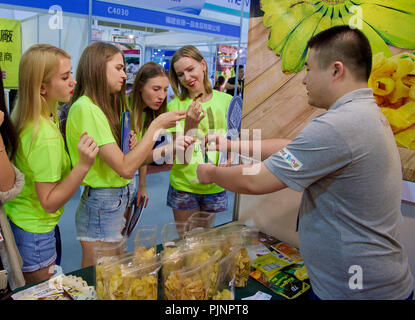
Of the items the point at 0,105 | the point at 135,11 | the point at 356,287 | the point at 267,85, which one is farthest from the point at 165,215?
the point at 356,287

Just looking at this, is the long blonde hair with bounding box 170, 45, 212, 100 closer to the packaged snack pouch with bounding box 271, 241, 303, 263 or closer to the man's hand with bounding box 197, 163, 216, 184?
the man's hand with bounding box 197, 163, 216, 184

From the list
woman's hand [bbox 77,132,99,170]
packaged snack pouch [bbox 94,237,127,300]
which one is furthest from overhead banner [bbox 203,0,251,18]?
packaged snack pouch [bbox 94,237,127,300]

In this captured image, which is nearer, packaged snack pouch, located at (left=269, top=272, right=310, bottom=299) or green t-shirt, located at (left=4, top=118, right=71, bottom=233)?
packaged snack pouch, located at (left=269, top=272, right=310, bottom=299)

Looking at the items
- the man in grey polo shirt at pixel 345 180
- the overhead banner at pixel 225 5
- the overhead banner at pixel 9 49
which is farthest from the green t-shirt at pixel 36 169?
the overhead banner at pixel 225 5

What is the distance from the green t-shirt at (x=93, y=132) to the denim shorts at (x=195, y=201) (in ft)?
1.56

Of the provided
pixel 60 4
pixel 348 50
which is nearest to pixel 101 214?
pixel 348 50

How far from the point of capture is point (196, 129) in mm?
1977

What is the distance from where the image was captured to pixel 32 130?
4.58 feet

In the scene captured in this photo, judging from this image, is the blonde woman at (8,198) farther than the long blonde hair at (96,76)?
No

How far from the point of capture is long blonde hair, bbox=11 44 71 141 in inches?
55.6

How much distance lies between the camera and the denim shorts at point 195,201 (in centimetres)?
208

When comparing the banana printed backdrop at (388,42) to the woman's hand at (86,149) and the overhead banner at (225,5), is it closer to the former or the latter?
the woman's hand at (86,149)

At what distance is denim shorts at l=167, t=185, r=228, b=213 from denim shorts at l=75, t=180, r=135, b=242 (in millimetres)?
429

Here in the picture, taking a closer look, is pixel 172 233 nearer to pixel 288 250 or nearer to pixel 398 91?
pixel 288 250
